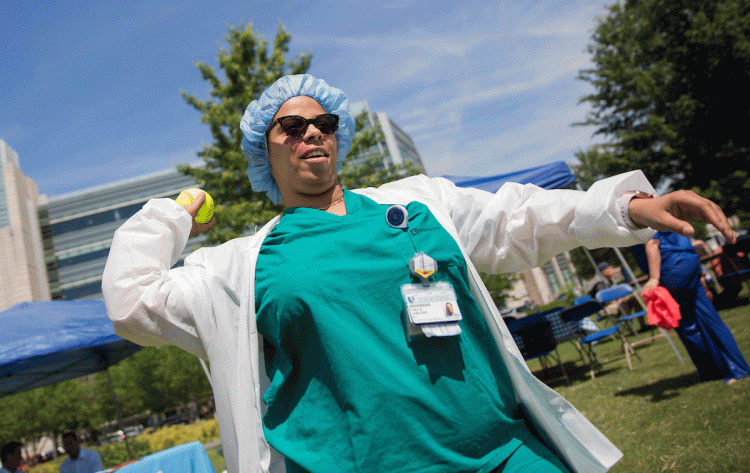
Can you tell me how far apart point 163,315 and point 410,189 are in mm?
882

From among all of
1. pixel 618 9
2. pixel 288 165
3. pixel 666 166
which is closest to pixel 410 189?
pixel 288 165

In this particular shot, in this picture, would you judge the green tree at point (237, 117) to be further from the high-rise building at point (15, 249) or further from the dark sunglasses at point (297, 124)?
the high-rise building at point (15, 249)

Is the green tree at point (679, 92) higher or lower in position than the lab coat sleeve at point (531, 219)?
higher

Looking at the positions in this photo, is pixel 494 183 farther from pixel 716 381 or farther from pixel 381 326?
pixel 381 326

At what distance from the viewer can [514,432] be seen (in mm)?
1385

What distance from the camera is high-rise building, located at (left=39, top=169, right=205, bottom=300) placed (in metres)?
78.4

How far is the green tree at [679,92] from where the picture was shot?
16.0 m

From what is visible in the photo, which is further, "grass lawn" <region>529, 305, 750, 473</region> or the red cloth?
the red cloth

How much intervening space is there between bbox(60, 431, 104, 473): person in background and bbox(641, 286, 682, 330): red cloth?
28.7ft

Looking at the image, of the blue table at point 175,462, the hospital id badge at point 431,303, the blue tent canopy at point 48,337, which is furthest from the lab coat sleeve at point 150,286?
the blue tent canopy at point 48,337

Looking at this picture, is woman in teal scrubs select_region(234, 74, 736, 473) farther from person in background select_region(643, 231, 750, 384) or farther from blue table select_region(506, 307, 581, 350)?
blue table select_region(506, 307, 581, 350)

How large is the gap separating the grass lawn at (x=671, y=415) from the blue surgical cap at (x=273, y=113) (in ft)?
9.79

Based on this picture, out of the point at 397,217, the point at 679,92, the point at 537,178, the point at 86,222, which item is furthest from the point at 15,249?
the point at 397,217

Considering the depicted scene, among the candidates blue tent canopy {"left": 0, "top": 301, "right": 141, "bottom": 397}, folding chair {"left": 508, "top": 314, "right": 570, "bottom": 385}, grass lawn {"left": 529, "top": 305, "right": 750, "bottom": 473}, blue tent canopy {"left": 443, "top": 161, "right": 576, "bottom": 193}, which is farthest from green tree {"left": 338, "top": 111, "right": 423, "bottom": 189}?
grass lawn {"left": 529, "top": 305, "right": 750, "bottom": 473}
